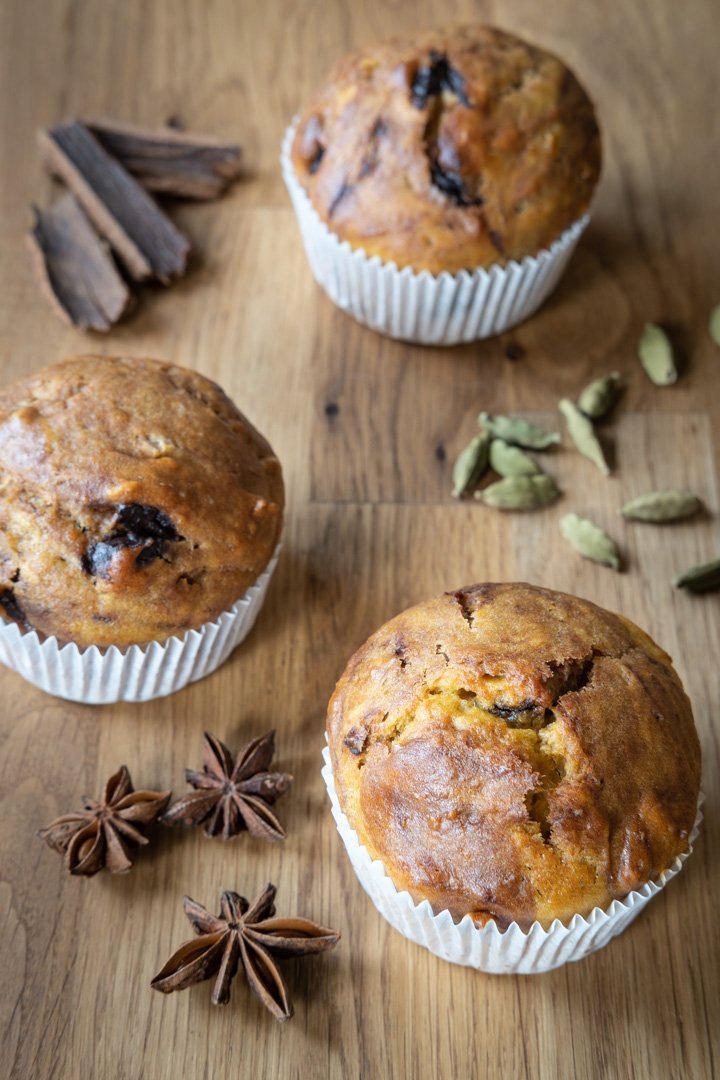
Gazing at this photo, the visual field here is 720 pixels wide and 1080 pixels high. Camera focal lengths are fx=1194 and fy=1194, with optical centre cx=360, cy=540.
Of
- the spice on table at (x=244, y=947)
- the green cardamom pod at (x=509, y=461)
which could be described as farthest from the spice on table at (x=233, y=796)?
the green cardamom pod at (x=509, y=461)

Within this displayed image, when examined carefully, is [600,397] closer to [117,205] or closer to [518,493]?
[518,493]

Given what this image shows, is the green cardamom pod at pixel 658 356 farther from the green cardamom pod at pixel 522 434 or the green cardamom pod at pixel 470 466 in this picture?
the green cardamom pod at pixel 470 466

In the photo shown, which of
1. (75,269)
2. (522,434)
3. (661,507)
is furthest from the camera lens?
(75,269)

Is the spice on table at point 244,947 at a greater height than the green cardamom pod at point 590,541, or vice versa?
the green cardamom pod at point 590,541

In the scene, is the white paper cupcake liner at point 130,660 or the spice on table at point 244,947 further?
the white paper cupcake liner at point 130,660

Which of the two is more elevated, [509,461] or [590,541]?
[509,461]

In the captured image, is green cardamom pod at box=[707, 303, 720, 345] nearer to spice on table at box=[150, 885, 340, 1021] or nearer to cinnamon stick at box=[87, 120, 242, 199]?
cinnamon stick at box=[87, 120, 242, 199]

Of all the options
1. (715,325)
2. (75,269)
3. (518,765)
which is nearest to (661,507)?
(715,325)

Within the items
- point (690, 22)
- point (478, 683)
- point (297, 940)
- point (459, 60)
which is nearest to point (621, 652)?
point (478, 683)
